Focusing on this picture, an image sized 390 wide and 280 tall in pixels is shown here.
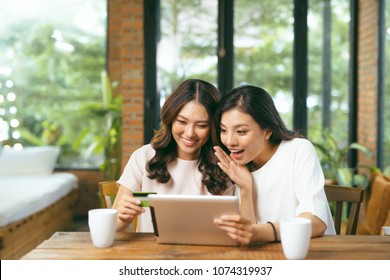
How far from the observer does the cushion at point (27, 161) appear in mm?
4988

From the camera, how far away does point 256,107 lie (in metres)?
1.70

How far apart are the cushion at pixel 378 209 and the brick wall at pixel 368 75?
861 mm

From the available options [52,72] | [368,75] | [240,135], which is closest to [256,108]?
[240,135]

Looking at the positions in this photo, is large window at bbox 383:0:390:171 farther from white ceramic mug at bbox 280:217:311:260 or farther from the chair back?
white ceramic mug at bbox 280:217:311:260

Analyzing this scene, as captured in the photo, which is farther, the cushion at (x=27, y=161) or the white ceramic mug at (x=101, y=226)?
the cushion at (x=27, y=161)

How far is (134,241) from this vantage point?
57.7 inches

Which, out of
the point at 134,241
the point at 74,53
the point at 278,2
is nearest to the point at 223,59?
the point at 278,2

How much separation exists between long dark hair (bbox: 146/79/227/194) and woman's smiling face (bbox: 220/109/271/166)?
0.10 meters

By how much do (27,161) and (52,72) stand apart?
98 cm

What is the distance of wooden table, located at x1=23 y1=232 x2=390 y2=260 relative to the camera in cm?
132

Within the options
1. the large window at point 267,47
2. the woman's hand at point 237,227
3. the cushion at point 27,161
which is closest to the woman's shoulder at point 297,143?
the woman's hand at point 237,227

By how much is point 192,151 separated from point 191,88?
216 millimetres

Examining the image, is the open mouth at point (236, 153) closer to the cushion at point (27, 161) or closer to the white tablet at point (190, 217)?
the white tablet at point (190, 217)
